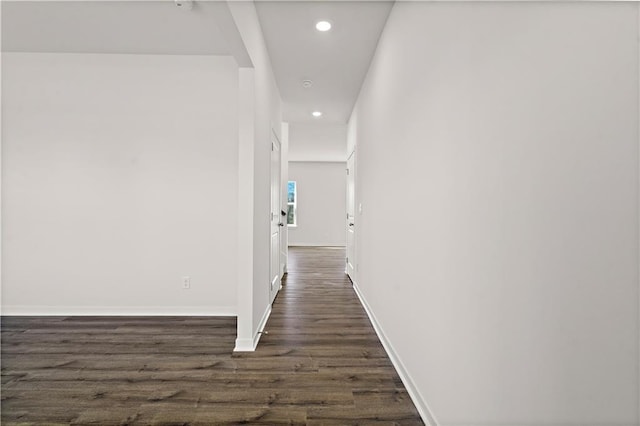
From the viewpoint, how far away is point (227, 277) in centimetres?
328

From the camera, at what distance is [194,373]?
2111mm

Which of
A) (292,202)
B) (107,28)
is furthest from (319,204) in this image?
(107,28)

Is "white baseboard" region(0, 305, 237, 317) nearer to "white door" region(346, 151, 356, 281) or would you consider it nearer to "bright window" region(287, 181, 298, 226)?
"white door" region(346, 151, 356, 281)

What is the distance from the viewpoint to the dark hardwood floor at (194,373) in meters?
1.71

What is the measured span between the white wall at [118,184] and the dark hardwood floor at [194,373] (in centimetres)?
33

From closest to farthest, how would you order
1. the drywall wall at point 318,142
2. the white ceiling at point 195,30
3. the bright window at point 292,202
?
the white ceiling at point 195,30, the drywall wall at point 318,142, the bright window at point 292,202

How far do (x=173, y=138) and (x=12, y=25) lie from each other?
5.01 feet

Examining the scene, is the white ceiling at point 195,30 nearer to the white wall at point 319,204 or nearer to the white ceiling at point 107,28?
the white ceiling at point 107,28

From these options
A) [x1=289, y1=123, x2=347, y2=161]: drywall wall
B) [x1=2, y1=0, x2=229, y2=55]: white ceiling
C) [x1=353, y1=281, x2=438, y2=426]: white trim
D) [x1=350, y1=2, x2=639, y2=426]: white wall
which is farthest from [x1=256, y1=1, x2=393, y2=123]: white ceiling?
[x1=353, y1=281, x2=438, y2=426]: white trim

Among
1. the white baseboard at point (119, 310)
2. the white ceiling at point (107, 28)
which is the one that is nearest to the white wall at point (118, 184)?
the white baseboard at point (119, 310)

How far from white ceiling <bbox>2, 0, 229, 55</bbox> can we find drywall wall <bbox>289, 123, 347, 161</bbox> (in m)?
2.86

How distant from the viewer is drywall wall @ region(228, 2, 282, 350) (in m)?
2.42

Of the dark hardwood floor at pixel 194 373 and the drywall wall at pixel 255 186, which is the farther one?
the drywall wall at pixel 255 186

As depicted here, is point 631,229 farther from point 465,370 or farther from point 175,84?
point 175,84
